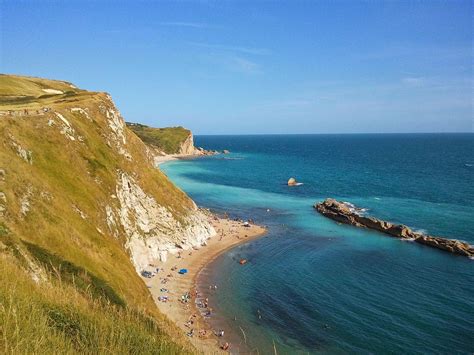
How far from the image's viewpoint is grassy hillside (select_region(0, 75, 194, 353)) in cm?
737

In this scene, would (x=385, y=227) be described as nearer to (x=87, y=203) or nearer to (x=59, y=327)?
(x=87, y=203)

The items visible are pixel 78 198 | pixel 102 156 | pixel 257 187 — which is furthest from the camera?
pixel 257 187

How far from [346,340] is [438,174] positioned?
474 ft

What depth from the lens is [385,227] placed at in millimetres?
→ 82250

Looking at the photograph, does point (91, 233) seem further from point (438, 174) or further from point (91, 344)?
point (438, 174)

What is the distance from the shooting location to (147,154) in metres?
81.6

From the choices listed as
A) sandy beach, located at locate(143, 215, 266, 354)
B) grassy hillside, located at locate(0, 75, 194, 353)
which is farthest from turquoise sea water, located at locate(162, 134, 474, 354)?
grassy hillside, located at locate(0, 75, 194, 353)

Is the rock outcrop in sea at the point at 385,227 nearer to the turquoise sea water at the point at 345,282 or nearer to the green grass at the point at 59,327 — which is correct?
the turquoise sea water at the point at 345,282

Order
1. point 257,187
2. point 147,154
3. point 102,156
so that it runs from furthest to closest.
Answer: point 257,187 → point 147,154 → point 102,156

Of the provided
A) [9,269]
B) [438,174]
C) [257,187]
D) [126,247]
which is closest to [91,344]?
[9,269]

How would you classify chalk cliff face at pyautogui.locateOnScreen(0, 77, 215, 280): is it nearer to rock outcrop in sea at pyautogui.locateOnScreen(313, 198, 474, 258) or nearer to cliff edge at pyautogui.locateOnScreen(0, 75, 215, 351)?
cliff edge at pyautogui.locateOnScreen(0, 75, 215, 351)

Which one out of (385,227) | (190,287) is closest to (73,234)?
(190,287)

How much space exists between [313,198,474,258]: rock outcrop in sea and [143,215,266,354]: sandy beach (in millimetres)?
24490

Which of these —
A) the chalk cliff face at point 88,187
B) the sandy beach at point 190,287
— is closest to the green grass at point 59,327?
the chalk cliff face at point 88,187
